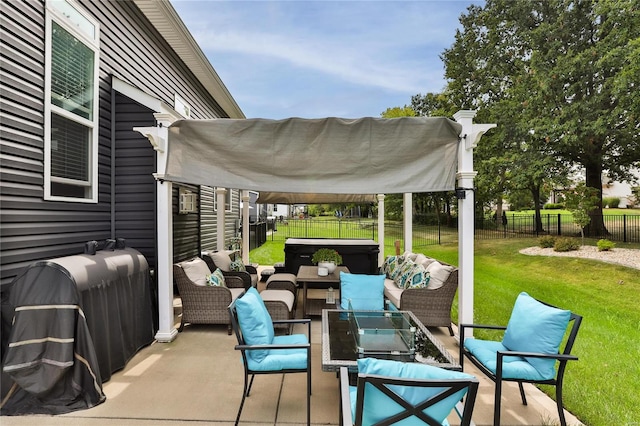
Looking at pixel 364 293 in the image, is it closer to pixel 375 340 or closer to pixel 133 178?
pixel 375 340

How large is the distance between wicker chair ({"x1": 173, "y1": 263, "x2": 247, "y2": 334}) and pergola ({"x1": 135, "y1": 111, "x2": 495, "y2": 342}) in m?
1.61

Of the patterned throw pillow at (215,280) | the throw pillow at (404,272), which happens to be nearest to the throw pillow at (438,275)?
the throw pillow at (404,272)

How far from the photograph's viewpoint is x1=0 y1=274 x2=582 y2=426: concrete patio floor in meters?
2.75

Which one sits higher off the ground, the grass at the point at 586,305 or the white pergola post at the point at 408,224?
the white pergola post at the point at 408,224

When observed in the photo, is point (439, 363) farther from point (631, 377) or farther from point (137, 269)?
point (137, 269)

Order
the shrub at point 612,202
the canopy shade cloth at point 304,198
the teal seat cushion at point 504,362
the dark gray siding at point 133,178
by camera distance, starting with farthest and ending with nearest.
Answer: the shrub at point 612,202 → the canopy shade cloth at point 304,198 → the dark gray siding at point 133,178 → the teal seat cushion at point 504,362

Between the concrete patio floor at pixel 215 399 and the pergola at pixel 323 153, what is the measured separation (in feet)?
6.97

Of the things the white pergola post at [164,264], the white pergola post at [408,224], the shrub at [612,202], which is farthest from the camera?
the shrub at [612,202]

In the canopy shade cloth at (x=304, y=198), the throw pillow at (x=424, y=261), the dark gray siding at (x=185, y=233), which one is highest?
the canopy shade cloth at (x=304, y=198)

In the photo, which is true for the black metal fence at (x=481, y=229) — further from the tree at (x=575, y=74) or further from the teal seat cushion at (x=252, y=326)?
the teal seat cushion at (x=252, y=326)

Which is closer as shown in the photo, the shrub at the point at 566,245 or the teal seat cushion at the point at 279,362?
the teal seat cushion at the point at 279,362

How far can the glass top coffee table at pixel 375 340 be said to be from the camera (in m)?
2.57

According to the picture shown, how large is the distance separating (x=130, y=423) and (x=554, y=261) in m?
12.1

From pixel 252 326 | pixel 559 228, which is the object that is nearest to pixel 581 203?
pixel 559 228
